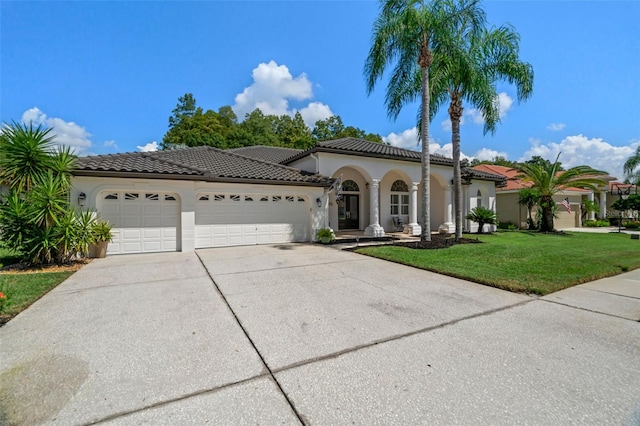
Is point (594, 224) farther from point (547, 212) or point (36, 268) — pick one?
point (36, 268)

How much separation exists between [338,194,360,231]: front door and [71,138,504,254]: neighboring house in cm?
6

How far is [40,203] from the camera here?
7891mm

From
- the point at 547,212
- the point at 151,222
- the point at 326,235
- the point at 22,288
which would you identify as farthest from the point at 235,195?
the point at 547,212

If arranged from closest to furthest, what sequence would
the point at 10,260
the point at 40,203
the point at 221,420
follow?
the point at 221,420
the point at 40,203
the point at 10,260

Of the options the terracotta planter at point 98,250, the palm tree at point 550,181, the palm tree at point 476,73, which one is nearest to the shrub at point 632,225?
the palm tree at point 550,181

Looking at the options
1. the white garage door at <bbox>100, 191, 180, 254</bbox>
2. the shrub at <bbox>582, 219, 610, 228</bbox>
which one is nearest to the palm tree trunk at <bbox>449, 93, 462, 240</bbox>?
the white garage door at <bbox>100, 191, 180, 254</bbox>

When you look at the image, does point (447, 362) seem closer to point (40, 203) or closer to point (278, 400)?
point (278, 400)

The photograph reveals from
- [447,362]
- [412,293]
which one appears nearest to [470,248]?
[412,293]

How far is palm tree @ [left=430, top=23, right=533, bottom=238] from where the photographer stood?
11367 mm

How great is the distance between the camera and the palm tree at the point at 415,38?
35.1 ft

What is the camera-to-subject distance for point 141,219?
10.5 meters

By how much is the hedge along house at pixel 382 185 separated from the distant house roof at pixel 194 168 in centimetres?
163

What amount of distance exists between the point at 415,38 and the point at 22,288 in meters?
14.0

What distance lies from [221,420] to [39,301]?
5140mm
